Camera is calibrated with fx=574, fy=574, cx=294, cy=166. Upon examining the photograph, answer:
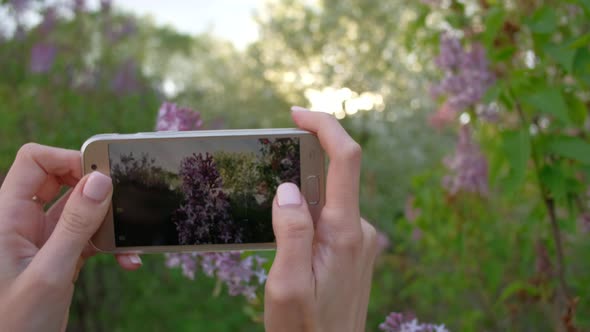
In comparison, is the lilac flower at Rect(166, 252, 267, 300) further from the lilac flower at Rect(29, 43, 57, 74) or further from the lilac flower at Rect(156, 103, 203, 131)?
the lilac flower at Rect(29, 43, 57, 74)

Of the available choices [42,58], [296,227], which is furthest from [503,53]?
[42,58]

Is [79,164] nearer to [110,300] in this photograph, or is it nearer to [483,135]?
[483,135]

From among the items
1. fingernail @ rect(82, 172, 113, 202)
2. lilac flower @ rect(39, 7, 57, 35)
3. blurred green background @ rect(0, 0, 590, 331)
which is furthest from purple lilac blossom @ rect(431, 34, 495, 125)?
lilac flower @ rect(39, 7, 57, 35)

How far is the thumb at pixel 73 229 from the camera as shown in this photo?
0.99m

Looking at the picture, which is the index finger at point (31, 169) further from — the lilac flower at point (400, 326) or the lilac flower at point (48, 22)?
the lilac flower at point (48, 22)

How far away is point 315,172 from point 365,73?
8372 millimetres

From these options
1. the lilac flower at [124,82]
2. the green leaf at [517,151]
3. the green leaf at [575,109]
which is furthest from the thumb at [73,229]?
the lilac flower at [124,82]

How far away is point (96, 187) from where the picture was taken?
1.06m

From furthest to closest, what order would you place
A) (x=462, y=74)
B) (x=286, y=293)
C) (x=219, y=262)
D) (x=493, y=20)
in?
(x=462, y=74) < (x=493, y=20) < (x=219, y=262) < (x=286, y=293)

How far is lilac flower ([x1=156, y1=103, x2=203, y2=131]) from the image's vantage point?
4.53 ft

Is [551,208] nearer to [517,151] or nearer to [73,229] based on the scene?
[517,151]

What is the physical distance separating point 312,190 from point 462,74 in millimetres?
1109

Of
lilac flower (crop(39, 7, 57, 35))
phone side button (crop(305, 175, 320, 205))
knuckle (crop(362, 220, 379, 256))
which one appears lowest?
knuckle (crop(362, 220, 379, 256))

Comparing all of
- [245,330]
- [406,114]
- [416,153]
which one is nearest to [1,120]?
[245,330]
